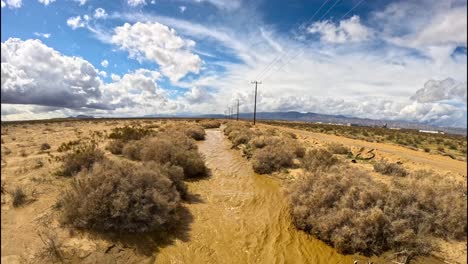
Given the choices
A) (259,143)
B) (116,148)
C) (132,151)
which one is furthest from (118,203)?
(259,143)

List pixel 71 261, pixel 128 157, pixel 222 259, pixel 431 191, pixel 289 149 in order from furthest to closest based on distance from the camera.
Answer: pixel 289 149
pixel 128 157
pixel 431 191
pixel 222 259
pixel 71 261

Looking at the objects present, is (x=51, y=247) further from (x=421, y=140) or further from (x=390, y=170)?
(x=421, y=140)

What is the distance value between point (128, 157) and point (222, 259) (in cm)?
1024

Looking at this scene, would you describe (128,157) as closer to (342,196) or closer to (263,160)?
(263,160)

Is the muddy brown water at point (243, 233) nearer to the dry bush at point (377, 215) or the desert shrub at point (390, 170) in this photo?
the dry bush at point (377, 215)

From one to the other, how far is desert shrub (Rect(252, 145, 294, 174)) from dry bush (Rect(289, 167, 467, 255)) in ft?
21.9

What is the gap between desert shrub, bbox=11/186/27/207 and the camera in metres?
8.55

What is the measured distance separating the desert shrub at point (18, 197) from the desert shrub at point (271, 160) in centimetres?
1121

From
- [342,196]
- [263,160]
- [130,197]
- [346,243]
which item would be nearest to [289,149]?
[263,160]

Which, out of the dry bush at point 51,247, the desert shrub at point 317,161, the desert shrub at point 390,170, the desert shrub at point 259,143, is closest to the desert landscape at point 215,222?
the dry bush at point 51,247

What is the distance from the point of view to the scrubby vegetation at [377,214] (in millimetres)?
8102

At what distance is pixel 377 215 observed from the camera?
8273 mm

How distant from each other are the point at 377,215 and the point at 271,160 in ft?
30.9

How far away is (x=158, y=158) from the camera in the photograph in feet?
47.3
